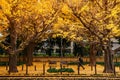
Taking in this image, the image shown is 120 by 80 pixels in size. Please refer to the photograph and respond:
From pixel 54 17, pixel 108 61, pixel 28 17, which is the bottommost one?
pixel 108 61

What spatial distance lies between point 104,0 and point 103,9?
92 cm

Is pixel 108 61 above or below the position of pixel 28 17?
below

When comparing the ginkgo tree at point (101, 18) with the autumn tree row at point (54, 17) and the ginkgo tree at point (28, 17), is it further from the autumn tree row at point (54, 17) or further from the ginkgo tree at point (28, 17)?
the ginkgo tree at point (28, 17)

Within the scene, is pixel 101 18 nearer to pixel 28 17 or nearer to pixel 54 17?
pixel 54 17

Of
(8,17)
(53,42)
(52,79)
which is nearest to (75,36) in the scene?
(8,17)

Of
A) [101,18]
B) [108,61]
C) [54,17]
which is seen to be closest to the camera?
[54,17]

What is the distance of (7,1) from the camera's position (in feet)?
76.3

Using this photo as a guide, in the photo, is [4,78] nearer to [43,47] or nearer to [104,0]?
[104,0]

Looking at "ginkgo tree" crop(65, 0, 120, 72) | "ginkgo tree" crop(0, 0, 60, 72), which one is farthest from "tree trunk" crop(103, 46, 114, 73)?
"ginkgo tree" crop(0, 0, 60, 72)

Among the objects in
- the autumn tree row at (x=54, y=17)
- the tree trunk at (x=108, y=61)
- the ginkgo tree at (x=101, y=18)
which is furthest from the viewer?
the tree trunk at (x=108, y=61)

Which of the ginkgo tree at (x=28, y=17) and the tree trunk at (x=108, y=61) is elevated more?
the ginkgo tree at (x=28, y=17)

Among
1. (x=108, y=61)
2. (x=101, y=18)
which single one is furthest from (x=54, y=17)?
(x=108, y=61)

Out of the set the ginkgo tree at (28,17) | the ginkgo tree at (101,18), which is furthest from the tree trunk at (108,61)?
the ginkgo tree at (28,17)

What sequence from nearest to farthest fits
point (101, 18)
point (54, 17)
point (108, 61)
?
point (54, 17), point (101, 18), point (108, 61)
